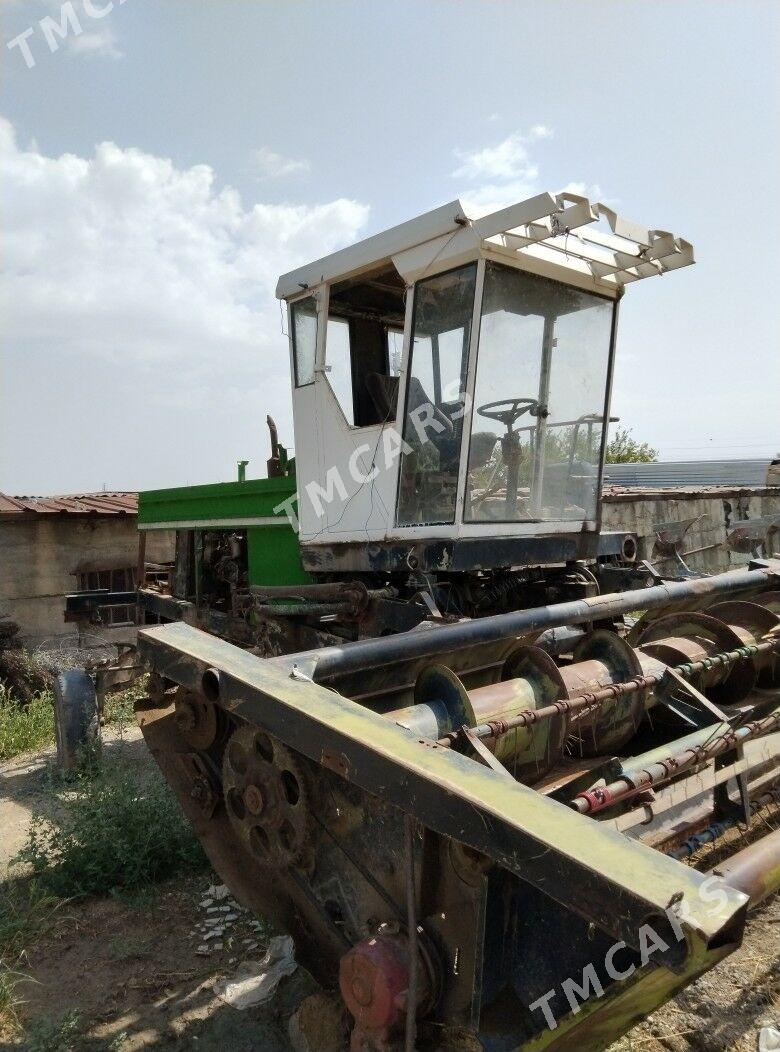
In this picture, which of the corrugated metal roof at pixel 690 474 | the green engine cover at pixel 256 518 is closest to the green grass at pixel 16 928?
the green engine cover at pixel 256 518

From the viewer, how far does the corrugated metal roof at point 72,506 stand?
802 cm

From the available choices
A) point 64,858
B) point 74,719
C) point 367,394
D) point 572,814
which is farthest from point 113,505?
point 572,814

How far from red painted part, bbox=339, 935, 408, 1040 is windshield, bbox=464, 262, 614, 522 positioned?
2441 mm

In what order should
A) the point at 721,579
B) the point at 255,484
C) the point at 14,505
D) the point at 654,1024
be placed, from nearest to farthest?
the point at 654,1024
the point at 721,579
the point at 255,484
the point at 14,505

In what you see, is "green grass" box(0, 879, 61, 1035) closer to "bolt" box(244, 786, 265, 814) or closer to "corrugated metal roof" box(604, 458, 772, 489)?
"bolt" box(244, 786, 265, 814)

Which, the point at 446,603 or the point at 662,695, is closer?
the point at 662,695

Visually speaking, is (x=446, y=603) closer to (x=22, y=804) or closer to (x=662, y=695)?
(x=662, y=695)

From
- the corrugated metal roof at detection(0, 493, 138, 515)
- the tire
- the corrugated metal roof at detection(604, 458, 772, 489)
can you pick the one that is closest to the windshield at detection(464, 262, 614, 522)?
the tire

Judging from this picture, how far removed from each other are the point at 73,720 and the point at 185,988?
2766 millimetres

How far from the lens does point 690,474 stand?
20.6 m

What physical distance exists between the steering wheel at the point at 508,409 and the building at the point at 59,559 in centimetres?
506

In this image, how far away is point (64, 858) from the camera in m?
3.53

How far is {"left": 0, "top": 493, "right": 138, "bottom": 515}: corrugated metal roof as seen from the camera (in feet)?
26.3

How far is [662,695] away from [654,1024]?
1.03 m
